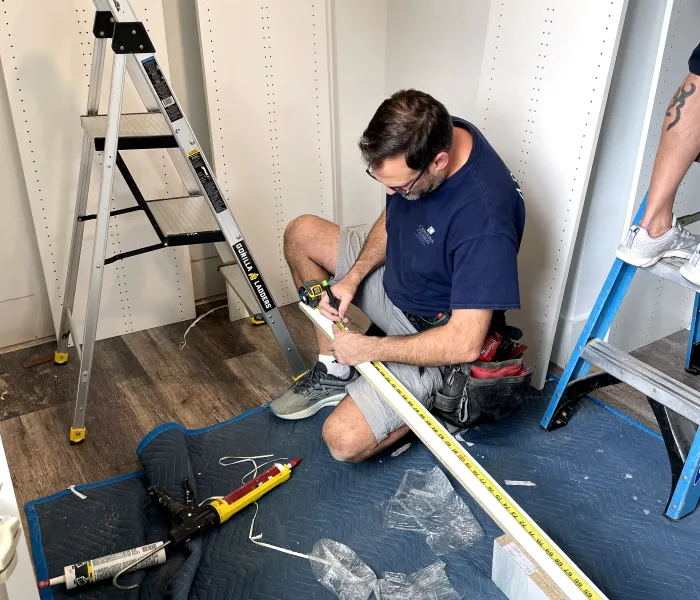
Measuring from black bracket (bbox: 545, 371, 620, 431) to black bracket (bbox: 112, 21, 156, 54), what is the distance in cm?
162

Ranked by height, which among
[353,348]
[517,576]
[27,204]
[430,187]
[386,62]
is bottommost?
[517,576]

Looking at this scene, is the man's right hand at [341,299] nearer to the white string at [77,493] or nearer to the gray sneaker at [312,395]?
the gray sneaker at [312,395]

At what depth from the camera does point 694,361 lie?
2395 mm

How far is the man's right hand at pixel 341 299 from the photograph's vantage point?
2.01 m

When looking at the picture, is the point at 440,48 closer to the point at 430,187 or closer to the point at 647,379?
the point at 430,187

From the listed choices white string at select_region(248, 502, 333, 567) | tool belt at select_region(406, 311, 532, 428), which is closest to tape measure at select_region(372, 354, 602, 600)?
tool belt at select_region(406, 311, 532, 428)

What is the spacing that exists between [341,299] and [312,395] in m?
0.38

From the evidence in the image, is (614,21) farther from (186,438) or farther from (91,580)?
(91,580)

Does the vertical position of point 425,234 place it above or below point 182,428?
above

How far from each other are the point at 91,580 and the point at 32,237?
1.47 meters

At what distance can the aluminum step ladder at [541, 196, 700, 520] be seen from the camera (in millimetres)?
1717

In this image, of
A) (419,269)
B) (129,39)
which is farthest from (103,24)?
(419,269)

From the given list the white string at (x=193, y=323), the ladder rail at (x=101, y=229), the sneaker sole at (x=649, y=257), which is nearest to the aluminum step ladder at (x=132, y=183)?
the ladder rail at (x=101, y=229)

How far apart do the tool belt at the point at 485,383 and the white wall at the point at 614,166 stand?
22.1 inches
